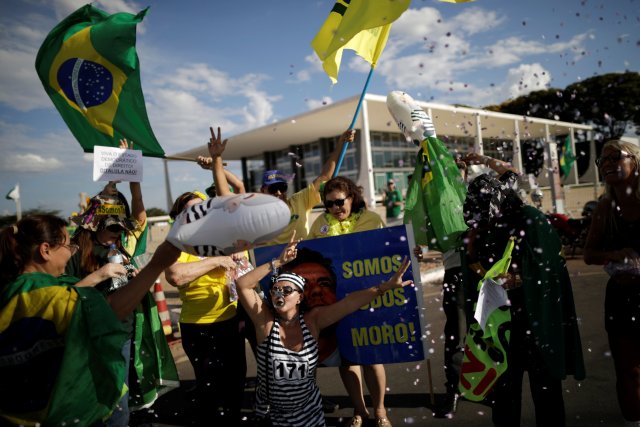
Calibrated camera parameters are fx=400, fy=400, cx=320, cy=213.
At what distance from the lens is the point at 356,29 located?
2.64m

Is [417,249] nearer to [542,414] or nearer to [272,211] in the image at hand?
[542,414]

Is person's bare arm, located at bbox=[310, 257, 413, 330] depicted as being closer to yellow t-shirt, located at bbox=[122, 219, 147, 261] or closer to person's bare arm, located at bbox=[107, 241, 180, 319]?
person's bare arm, located at bbox=[107, 241, 180, 319]

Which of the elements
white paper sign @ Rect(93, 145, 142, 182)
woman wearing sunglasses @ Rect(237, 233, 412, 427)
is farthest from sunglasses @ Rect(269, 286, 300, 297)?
white paper sign @ Rect(93, 145, 142, 182)

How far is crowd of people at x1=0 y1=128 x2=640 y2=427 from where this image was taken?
4.94 feet

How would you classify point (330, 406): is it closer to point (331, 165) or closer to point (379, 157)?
point (331, 165)

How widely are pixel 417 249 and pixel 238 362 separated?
152cm

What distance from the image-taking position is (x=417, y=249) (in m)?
2.84

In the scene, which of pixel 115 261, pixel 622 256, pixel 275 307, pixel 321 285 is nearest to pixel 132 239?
pixel 115 261

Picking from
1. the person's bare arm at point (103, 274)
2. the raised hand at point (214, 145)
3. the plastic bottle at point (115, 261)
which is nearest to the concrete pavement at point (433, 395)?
the plastic bottle at point (115, 261)

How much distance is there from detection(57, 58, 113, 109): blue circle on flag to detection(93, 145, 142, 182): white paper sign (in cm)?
73

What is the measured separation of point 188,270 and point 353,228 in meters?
1.24

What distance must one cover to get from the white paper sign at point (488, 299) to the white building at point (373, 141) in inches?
543

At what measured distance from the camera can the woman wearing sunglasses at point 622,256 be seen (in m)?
2.32

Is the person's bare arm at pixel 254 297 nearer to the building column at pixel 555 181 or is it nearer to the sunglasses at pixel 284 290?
the sunglasses at pixel 284 290
